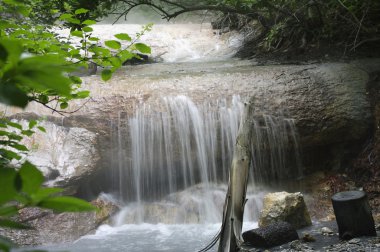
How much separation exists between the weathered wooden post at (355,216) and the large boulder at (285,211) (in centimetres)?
99

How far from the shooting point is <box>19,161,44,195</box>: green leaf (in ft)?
1.63

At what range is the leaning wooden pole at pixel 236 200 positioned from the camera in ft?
13.9

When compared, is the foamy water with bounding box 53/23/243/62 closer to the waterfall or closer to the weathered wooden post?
the waterfall

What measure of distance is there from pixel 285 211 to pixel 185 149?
91.1 inches

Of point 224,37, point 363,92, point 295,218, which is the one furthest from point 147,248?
point 224,37

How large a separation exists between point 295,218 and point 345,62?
13.2ft

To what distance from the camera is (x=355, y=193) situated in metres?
4.63

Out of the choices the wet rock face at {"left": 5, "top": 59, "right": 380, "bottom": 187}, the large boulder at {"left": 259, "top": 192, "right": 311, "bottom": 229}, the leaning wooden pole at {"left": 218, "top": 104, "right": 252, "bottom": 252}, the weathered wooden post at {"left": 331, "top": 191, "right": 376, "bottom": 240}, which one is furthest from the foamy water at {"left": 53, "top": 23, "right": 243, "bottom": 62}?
the weathered wooden post at {"left": 331, "top": 191, "right": 376, "bottom": 240}

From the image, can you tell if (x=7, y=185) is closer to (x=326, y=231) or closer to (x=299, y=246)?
(x=299, y=246)

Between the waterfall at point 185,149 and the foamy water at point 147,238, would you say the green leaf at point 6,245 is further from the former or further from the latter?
the waterfall at point 185,149

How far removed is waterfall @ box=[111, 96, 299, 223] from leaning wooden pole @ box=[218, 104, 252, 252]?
6.68 feet

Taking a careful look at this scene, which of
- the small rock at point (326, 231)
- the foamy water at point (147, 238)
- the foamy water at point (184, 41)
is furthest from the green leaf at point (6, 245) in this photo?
the foamy water at point (184, 41)

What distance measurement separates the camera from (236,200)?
175 inches

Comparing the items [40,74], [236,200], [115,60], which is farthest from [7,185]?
[236,200]
